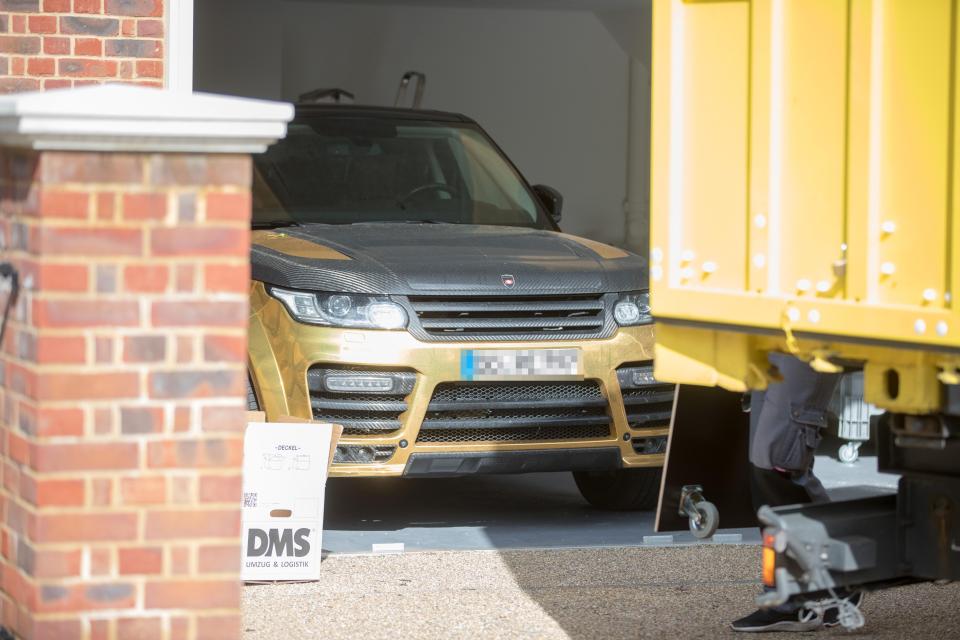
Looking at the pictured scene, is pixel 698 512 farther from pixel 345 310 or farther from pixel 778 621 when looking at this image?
pixel 345 310

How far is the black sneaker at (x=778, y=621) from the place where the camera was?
18.6 feet

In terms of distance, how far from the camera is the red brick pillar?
3756 millimetres

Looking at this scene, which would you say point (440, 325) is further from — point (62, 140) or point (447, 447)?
point (62, 140)

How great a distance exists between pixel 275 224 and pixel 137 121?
14.9 ft

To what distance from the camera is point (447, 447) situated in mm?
7238

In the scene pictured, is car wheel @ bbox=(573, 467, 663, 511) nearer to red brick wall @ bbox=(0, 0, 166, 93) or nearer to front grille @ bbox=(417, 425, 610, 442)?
front grille @ bbox=(417, 425, 610, 442)

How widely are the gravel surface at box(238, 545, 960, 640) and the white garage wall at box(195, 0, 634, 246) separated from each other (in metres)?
11.8

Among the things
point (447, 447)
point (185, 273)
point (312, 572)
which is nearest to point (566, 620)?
point (312, 572)

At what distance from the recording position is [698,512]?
230 inches

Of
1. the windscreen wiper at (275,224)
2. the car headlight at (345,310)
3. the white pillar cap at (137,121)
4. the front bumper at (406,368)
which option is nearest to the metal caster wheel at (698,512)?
the front bumper at (406,368)

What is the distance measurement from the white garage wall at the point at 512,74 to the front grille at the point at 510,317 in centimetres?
1087

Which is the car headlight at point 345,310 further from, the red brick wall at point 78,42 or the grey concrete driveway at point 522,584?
the red brick wall at point 78,42

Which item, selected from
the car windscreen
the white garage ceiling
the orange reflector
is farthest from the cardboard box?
the white garage ceiling

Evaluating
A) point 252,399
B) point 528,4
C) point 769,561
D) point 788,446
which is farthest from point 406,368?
point 528,4
